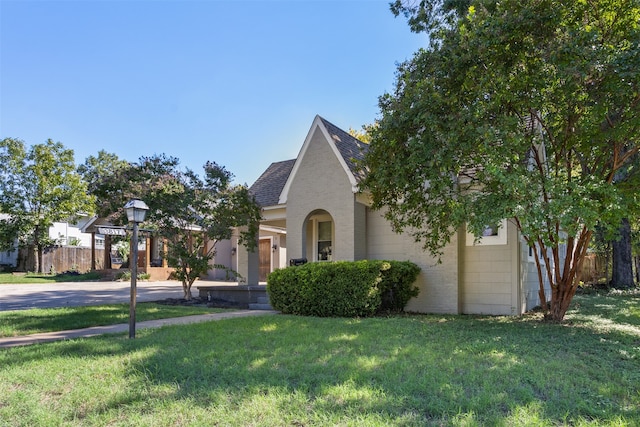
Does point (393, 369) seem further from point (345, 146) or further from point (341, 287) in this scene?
point (345, 146)

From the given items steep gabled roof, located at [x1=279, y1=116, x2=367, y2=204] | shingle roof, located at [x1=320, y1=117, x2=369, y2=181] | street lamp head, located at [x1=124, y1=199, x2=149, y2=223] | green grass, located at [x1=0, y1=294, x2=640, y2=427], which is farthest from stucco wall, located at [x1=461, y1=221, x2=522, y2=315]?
street lamp head, located at [x1=124, y1=199, x2=149, y2=223]

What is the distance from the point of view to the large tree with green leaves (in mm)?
12094

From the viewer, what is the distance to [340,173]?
39.1ft

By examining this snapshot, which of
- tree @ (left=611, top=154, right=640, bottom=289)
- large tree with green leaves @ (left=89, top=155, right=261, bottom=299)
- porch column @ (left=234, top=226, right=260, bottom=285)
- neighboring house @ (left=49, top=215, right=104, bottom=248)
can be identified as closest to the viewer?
large tree with green leaves @ (left=89, top=155, right=261, bottom=299)

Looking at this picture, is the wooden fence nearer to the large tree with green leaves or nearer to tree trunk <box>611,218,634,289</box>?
the large tree with green leaves

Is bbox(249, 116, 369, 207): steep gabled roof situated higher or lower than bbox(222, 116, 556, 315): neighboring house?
higher

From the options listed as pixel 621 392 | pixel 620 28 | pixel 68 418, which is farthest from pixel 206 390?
pixel 620 28

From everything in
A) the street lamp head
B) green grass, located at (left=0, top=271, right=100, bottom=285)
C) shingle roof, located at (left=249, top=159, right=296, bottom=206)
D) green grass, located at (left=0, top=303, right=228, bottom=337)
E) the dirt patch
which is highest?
shingle roof, located at (left=249, top=159, right=296, bottom=206)

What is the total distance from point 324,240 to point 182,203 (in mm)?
5067

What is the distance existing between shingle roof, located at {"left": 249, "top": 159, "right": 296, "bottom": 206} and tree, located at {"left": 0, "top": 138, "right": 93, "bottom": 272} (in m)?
16.9

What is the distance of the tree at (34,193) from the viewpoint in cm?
2477

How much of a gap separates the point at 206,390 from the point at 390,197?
6.60m

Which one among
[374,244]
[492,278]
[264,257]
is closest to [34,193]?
[264,257]

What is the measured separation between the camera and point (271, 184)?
15.4 m
